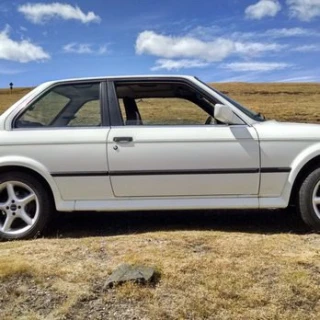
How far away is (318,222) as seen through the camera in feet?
16.1

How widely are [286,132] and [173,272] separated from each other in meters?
1.93

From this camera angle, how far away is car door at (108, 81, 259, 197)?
4910 mm

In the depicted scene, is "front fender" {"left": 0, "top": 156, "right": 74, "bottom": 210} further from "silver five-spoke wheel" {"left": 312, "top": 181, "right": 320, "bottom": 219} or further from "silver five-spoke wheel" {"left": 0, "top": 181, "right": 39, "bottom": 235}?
"silver five-spoke wheel" {"left": 312, "top": 181, "right": 320, "bottom": 219}

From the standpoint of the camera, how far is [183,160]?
16.1 ft

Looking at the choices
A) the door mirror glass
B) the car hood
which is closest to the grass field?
the car hood

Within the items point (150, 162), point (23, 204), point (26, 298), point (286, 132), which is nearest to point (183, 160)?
point (150, 162)

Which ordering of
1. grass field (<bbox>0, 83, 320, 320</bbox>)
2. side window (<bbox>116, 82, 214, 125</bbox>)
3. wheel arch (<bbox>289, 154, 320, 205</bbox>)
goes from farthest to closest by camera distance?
side window (<bbox>116, 82, 214, 125</bbox>) < wheel arch (<bbox>289, 154, 320, 205</bbox>) < grass field (<bbox>0, 83, 320, 320</bbox>)

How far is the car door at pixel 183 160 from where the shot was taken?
491 cm

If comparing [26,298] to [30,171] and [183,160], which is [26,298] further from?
[183,160]

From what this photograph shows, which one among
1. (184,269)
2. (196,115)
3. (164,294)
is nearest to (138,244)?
(184,269)

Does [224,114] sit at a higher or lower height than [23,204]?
higher

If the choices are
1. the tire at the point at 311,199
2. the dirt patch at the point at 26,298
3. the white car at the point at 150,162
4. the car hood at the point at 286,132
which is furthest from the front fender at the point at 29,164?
the tire at the point at 311,199

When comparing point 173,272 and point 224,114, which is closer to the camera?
point 173,272

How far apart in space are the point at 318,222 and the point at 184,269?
1.66 metres
